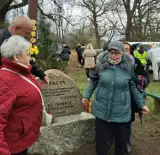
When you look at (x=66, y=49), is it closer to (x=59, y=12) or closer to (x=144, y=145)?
(x=59, y=12)

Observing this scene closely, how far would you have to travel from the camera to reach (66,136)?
412cm

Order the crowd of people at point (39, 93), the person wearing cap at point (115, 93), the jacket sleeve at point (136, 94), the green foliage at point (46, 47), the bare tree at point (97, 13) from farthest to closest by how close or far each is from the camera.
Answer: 1. the bare tree at point (97, 13)
2. the green foliage at point (46, 47)
3. the jacket sleeve at point (136, 94)
4. the person wearing cap at point (115, 93)
5. the crowd of people at point (39, 93)

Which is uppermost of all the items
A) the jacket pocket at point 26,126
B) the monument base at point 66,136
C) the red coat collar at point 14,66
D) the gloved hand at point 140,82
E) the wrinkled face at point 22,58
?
the wrinkled face at point 22,58

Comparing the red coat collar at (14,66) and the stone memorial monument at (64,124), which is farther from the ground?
the red coat collar at (14,66)

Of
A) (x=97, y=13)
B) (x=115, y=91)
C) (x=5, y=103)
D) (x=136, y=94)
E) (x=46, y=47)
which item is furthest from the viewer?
(x=97, y=13)

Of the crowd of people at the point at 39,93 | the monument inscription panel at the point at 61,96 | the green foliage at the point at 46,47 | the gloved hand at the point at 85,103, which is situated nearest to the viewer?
the crowd of people at the point at 39,93

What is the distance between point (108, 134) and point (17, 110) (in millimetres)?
1645

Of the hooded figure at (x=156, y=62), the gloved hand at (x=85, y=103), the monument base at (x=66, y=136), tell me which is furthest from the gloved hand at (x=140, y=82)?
the hooded figure at (x=156, y=62)

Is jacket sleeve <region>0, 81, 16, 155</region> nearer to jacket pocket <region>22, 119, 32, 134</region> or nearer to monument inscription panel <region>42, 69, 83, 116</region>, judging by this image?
jacket pocket <region>22, 119, 32, 134</region>

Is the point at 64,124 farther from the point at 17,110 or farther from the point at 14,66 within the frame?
the point at 14,66

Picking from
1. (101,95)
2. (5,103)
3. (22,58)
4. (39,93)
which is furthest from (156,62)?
(5,103)

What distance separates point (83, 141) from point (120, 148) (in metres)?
0.71

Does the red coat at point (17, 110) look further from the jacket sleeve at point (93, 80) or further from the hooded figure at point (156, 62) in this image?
the hooded figure at point (156, 62)

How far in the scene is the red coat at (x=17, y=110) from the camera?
6.86 feet
